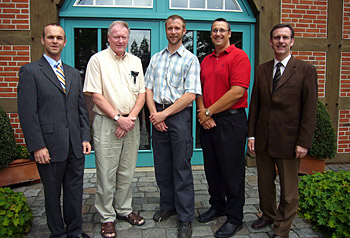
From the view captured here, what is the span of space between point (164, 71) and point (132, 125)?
649 mm

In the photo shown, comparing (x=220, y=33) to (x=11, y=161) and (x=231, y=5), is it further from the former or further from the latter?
(x=11, y=161)

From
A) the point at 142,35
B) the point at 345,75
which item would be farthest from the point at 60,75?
the point at 345,75

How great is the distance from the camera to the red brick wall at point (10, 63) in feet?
14.4

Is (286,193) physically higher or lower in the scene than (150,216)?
higher

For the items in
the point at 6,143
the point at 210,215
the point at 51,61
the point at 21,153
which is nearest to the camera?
the point at 51,61

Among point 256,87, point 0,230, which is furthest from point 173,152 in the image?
point 0,230

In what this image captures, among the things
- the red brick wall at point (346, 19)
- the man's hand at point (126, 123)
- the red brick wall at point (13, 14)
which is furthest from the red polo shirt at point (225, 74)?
the red brick wall at point (346, 19)

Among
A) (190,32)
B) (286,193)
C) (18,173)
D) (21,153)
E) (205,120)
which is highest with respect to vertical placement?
(190,32)

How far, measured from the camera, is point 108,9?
4.68 metres

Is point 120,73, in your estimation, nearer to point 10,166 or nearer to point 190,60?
point 190,60

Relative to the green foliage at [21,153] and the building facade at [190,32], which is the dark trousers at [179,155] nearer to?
the building facade at [190,32]

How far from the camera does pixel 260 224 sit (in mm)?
2980

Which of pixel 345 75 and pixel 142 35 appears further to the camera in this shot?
pixel 345 75

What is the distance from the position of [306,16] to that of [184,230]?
162 inches
